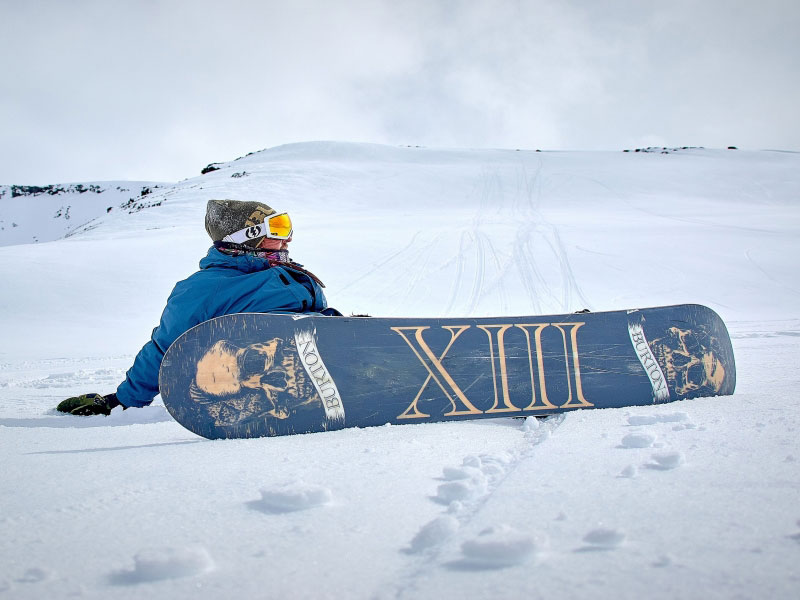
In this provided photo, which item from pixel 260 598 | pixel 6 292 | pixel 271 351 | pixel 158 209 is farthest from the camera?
pixel 158 209

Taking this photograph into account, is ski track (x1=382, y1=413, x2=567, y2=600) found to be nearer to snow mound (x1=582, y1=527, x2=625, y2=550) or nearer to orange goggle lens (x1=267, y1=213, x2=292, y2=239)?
snow mound (x1=582, y1=527, x2=625, y2=550)

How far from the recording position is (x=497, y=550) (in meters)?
0.99

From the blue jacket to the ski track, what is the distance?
126 cm

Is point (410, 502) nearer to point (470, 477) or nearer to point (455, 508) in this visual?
point (455, 508)

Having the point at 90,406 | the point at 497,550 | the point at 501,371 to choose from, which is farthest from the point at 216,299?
the point at 497,550

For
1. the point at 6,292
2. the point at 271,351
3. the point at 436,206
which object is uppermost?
the point at 436,206

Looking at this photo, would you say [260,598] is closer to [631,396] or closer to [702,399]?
[631,396]

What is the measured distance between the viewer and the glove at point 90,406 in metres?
2.63

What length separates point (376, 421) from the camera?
2219 millimetres

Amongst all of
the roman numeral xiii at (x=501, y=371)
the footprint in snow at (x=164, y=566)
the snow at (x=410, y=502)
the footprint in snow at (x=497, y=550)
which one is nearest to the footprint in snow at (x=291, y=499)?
the snow at (x=410, y=502)

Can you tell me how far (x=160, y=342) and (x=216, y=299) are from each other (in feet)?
1.11

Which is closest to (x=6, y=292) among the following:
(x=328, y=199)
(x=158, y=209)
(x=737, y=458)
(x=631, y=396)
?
(x=631, y=396)

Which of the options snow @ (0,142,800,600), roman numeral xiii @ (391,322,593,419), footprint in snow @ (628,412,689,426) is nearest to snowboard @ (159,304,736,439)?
roman numeral xiii @ (391,322,593,419)

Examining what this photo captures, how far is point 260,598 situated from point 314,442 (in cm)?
108
